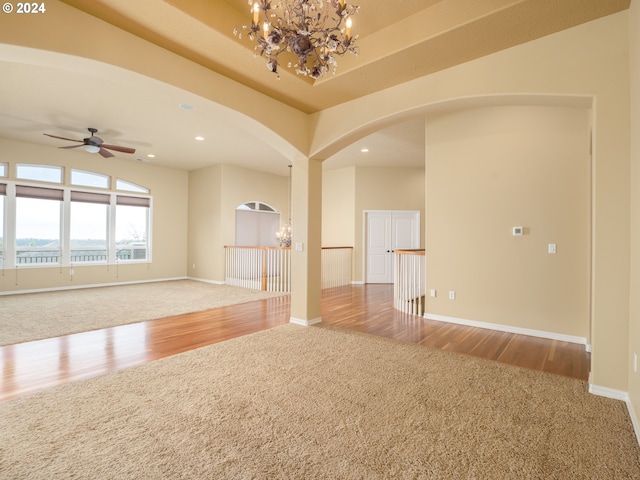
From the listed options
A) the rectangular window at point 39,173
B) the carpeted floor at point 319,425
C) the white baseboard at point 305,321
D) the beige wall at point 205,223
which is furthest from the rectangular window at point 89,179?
the carpeted floor at point 319,425

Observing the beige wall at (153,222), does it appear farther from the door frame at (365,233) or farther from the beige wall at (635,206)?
the beige wall at (635,206)

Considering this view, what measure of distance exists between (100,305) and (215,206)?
3790 millimetres

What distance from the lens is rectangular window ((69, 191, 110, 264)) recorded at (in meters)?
7.48

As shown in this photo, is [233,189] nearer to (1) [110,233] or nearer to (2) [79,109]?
(1) [110,233]

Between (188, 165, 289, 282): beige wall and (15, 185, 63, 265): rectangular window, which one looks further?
(188, 165, 289, 282): beige wall

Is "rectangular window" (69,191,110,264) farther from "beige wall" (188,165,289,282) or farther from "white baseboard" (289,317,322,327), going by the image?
"white baseboard" (289,317,322,327)

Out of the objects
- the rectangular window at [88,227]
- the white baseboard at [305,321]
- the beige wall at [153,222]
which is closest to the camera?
the white baseboard at [305,321]

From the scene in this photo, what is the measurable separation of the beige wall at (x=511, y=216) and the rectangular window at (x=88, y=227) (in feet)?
25.8

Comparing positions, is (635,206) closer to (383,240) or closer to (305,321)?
(305,321)

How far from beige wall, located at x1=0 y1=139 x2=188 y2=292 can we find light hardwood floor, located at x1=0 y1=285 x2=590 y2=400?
14.2ft

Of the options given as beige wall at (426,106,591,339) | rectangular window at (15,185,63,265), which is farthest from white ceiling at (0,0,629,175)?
rectangular window at (15,185,63,265)

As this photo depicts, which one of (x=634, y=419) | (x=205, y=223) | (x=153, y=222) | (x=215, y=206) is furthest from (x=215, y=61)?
(x=153, y=222)

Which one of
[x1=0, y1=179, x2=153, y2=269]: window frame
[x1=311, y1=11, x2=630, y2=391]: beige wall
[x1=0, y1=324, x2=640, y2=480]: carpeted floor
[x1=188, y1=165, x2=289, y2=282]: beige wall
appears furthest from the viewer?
[x1=188, y1=165, x2=289, y2=282]: beige wall

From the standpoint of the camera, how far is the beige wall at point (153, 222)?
6730mm
